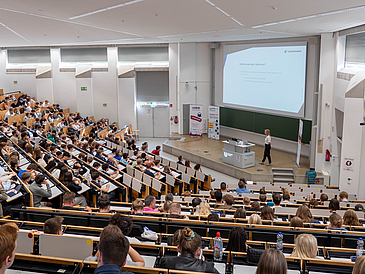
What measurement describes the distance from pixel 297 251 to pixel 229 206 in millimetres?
2908

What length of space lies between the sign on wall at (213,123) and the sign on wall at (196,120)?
1.70 feet

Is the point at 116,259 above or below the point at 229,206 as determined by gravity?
above

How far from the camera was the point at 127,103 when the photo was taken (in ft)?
64.4

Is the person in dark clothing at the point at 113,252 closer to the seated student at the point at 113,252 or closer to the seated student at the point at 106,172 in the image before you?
the seated student at the point at 113,252

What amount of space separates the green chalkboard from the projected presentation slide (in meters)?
0.39

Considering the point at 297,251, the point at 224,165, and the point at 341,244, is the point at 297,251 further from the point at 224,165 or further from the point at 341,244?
the point at 224,165

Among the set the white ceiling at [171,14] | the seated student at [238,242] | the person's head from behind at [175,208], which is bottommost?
the person's head from behind at [175,208]

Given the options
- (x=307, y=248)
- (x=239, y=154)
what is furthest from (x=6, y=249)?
(x=239, y=154)

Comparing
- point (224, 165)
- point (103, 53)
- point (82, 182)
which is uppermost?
point (103, 53)

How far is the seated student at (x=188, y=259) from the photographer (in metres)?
3.29

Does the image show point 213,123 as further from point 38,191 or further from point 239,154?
point 38,191

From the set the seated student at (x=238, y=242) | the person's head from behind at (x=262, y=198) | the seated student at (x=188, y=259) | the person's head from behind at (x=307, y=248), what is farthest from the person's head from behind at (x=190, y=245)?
the person's head from behind at (x=262, y=198)

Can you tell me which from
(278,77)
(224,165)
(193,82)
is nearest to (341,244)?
(224,165)

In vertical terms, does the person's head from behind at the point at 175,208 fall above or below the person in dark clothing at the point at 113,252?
below
